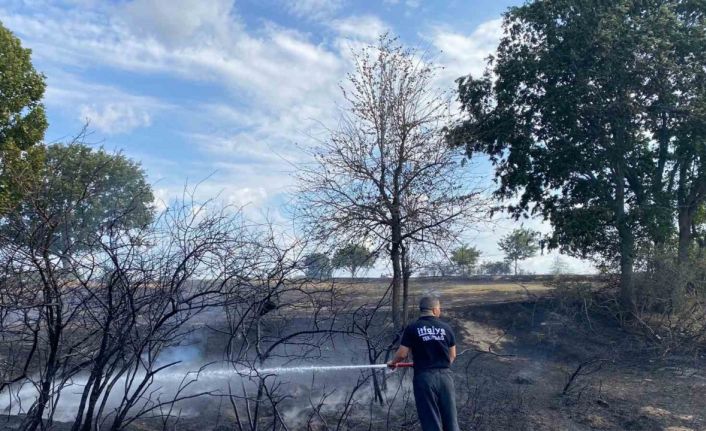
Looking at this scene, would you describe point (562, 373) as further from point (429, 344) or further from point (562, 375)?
Answer: point (429, 344)

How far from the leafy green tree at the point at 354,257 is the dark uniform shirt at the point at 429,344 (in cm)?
370

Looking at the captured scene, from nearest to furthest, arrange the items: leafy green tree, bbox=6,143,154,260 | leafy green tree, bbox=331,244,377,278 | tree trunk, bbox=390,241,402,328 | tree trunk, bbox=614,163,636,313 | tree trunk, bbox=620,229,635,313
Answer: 1. leafy green tree, bbox=6,143,154,260
2. leafy green tree, bbox=331,244,377,278
3. tree trunk, bbox=390,241,402,328
4. tree trunk, bbox=620,229,635,313
5. tree trunk, bbox=614,163,636,313

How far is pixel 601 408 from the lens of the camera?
33.2 feet

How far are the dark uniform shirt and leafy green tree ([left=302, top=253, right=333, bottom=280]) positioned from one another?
1507 millimetres

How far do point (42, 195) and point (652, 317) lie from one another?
43.7ft

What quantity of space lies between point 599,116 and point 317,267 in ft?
35.7

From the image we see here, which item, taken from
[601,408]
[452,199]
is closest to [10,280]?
[452,199]

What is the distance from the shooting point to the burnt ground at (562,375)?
30.9 feet

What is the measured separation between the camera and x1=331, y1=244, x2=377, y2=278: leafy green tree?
10141mm

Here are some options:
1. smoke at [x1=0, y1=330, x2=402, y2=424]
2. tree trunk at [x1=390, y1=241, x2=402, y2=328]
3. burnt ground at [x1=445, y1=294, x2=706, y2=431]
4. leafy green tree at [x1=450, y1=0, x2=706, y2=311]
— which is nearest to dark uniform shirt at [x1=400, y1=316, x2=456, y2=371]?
smoke at [x1=0, y1=330, x2=402, y2=424]

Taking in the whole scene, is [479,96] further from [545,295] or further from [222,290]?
[222,290]

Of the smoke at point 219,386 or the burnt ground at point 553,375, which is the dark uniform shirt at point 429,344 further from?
the smoke at point 219,386

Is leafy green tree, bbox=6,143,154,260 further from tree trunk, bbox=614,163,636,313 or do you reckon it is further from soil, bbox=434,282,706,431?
tree trunk, bbox=614,163,636,313

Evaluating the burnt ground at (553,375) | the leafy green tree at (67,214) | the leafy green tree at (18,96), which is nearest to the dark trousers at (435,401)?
the burnt ground at (553,375)
